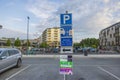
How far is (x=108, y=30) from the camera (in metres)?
114

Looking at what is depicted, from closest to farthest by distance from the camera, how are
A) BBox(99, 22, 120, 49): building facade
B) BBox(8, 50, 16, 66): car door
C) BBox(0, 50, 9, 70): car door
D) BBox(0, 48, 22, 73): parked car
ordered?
1. BBox(0, 50, 9, 70): car door
2. BBox(0, 48, 22, 73): parked car
3. BBox(8, 50, 16, 66): car door
4. BBox(99, 22, 120, 49): building facade

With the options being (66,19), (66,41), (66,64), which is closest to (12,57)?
(66,64)

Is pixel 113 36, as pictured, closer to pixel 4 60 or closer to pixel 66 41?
pixel 4 60

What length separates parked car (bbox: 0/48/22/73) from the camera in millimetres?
13188

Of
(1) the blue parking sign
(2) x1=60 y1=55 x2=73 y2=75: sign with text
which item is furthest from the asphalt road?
(1) the blue parking sign

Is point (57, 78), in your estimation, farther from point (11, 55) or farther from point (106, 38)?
point (106, 38)

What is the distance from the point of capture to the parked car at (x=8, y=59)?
43.3 feet

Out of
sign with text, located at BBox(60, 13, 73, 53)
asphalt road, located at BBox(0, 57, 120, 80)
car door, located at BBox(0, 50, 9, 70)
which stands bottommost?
asphalt road, located at BBox(0, 57, 120, 80)

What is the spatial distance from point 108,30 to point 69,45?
108m

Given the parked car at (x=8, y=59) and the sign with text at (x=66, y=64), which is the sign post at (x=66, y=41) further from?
the parked car at (x=8, y=59)

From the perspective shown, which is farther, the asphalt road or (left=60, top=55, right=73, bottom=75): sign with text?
the asphalt road

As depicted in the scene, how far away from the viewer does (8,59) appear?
47.2ft

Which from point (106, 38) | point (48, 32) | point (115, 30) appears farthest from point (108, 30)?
point (48, 32)

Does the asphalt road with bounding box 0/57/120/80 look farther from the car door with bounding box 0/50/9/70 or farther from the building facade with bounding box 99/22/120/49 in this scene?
the building facade with bounding box 99/22/120/49
